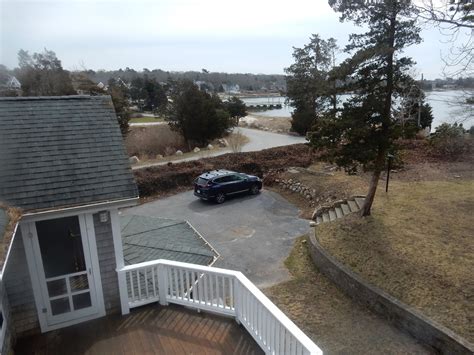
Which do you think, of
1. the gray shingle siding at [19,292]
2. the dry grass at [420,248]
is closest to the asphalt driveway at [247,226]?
the dry grass at [420,248]

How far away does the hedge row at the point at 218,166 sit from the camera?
53.6ft

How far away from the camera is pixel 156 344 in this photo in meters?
5.14

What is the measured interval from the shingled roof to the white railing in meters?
1.52

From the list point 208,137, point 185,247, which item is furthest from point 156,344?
point 208,137

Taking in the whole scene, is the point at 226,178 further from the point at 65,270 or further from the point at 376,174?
the point at 65,270

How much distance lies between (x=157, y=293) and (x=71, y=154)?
288 cm

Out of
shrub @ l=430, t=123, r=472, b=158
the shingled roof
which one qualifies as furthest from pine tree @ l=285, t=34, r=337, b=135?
the shingled roof

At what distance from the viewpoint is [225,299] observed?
18.5 feet

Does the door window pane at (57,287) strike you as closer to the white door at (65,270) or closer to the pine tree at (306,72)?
the white door at (65,270)

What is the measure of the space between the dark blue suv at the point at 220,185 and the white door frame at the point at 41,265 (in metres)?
8.95

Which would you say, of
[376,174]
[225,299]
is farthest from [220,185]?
[225,299]

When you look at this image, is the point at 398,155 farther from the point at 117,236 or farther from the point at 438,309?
the point at 117,236

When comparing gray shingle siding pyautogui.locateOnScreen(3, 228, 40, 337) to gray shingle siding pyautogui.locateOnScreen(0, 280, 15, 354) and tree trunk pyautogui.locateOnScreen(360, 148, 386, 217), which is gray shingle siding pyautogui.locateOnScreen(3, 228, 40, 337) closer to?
gray shingle siding pyautogui.locateOnScreen(0, 280, 15, 354)

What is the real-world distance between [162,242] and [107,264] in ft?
13.1
